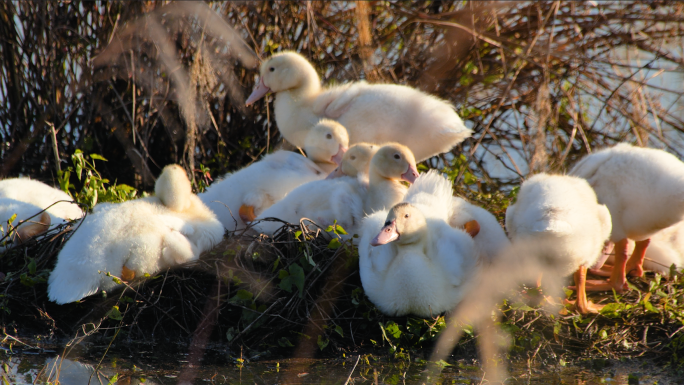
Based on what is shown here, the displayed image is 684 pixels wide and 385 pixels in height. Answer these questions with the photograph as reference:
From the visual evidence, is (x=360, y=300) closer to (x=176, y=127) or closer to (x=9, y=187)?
(x=9, y=187)

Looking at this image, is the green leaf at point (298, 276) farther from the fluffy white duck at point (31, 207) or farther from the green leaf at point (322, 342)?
the fluffy white duck at point (31, 207)

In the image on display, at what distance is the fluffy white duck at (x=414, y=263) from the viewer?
3807mm

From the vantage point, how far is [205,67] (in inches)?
244

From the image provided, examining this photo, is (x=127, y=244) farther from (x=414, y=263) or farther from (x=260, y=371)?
(x=414, y=263)

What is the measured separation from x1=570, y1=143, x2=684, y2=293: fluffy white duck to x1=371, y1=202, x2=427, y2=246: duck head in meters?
1.55

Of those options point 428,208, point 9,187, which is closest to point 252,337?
point 428,208

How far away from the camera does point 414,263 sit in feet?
12.7

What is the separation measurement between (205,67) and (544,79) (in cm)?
314

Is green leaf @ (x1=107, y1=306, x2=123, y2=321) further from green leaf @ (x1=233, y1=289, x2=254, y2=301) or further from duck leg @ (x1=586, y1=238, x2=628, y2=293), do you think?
duck leg @ (x1=586, y1=238, x2=628, y2=293)

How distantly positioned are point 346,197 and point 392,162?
407mm

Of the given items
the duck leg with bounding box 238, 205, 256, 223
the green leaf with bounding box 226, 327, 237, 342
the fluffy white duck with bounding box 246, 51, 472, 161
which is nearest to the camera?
the green leaf with bounding box 226, 327, 237, 342

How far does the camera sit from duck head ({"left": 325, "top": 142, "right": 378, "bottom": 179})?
5039mm

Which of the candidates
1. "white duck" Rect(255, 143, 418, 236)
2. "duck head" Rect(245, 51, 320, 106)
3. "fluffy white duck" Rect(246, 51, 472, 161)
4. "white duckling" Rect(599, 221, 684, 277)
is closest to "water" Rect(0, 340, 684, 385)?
Result: "white duck" Rect(255, 143, 418, 236)

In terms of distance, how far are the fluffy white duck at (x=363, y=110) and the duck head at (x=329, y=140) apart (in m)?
0.28
